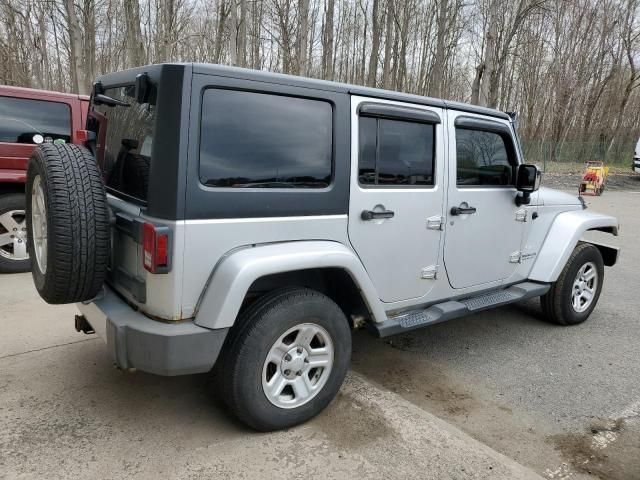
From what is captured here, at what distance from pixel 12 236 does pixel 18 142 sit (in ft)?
3.56

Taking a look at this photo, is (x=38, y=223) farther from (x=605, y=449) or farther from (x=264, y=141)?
(x=605, y=449)

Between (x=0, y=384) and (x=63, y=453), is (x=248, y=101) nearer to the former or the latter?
(x=63, y=453)

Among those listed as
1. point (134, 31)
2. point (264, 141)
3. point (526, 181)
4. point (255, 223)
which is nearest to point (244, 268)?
point (255, 223)

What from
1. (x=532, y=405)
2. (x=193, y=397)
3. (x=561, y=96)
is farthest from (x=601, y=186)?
(x=193, y=397)

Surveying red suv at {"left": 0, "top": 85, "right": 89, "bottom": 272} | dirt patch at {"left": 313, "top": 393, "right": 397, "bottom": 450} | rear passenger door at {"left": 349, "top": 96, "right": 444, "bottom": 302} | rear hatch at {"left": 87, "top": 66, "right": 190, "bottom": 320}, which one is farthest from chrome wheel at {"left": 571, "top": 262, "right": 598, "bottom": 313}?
red suv at {"left": 0, "top": 85, "right": 89, "bottom": 272}

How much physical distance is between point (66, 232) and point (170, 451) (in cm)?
126

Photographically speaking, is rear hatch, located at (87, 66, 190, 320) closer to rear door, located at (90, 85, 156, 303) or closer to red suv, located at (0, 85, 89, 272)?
rear door, located at (90, 85, 156, 303)

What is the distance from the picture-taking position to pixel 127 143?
9.41 ft

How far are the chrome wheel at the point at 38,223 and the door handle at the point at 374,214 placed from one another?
1826 mm

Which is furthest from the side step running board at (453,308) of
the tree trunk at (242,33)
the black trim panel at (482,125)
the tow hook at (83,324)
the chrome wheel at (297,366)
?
the tree trunk at (242,33)

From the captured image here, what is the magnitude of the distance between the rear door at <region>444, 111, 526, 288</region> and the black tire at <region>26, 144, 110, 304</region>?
2287mm

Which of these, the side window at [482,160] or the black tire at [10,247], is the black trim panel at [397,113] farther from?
the black tire at [10,247]

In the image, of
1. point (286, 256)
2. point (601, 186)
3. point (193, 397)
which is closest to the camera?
point (286, 256)

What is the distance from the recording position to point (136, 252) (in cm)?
266
